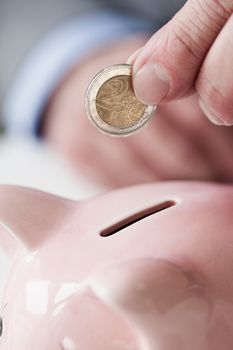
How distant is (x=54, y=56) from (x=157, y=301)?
1120mm

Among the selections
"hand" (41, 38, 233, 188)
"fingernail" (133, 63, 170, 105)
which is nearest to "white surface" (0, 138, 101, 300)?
"hand" (41, 38, 233, 188)

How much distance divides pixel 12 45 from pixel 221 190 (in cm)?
118

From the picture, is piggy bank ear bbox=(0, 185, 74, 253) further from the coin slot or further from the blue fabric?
the blue fabric

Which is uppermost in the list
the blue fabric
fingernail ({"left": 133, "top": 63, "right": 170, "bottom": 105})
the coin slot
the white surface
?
the blue fabric

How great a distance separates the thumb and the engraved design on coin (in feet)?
0.13

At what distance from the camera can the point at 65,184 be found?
157 cm

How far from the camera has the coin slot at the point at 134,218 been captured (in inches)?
32.3

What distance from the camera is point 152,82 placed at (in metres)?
0.76

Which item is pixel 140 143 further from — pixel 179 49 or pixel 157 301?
Answer: pixel 157 301

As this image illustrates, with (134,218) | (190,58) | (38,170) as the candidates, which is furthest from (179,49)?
(38,170)

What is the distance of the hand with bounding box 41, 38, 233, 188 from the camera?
1.45m

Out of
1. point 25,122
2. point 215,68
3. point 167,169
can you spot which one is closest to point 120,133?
point 215,68

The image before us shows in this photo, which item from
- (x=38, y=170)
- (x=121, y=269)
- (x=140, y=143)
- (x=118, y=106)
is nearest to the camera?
(x=121, y=269)

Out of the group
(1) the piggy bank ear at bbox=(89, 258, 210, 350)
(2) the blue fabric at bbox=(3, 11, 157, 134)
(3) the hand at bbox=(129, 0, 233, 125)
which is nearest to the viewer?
(1) the piggy bank ear at bbox=(89, 258, 210, 350)
